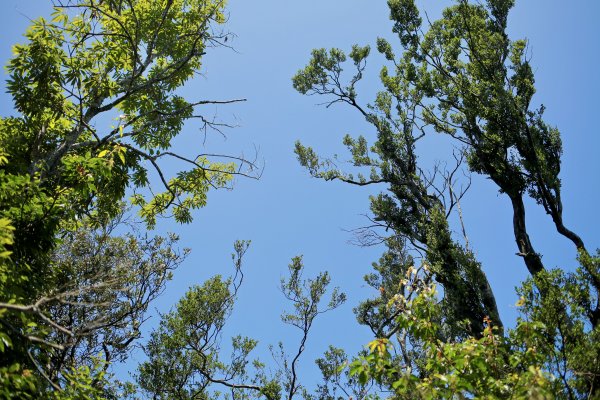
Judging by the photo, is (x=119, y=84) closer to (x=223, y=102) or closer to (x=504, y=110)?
(x=223, y=102)

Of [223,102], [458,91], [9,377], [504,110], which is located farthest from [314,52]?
[9,377]

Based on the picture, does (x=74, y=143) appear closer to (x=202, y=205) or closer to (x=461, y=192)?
(x=202, y=205)

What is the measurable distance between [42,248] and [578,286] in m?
7.89

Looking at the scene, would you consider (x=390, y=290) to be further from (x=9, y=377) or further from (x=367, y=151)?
(x=9, y=377)

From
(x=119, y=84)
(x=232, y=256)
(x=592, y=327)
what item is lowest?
(x=592, y=327)

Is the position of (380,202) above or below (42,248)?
above

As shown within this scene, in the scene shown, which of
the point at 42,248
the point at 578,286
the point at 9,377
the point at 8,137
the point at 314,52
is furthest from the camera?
the point at 314,52

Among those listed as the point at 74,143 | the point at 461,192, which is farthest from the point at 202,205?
the point at 461,192

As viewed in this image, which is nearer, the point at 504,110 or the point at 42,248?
the point at 42,248

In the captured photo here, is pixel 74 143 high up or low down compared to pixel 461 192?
down

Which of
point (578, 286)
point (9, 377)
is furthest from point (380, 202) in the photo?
point (9, 377)

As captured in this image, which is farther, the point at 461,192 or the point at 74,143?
the point at 461,192

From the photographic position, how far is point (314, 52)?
16719mm

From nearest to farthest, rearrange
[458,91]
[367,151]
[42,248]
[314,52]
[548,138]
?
[42,248]
[548,138]
[458,91]
[367,151]
[314,52]
